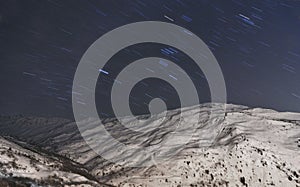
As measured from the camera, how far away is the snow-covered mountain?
19.9m

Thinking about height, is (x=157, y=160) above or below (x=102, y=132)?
below

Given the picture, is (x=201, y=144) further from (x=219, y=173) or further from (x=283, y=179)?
(x=283, y=179)

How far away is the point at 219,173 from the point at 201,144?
4.77 metres

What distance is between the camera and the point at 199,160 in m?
26.1

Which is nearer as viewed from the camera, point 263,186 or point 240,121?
point 263,186

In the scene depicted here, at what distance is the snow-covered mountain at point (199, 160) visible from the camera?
65.2 feet

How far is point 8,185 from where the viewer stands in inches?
640

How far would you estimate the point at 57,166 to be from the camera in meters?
21.8

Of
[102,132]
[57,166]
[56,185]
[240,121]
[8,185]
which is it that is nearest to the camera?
[8,185]

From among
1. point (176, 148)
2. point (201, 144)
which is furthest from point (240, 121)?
point (176, 148)

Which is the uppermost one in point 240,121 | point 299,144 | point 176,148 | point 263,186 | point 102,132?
point 102,132

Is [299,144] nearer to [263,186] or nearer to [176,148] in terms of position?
[263,186]

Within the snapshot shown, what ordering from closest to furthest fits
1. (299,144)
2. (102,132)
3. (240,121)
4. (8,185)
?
(8,185) → (299,144) → (240,121) → (102,132)

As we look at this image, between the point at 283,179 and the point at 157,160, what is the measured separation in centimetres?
1075
